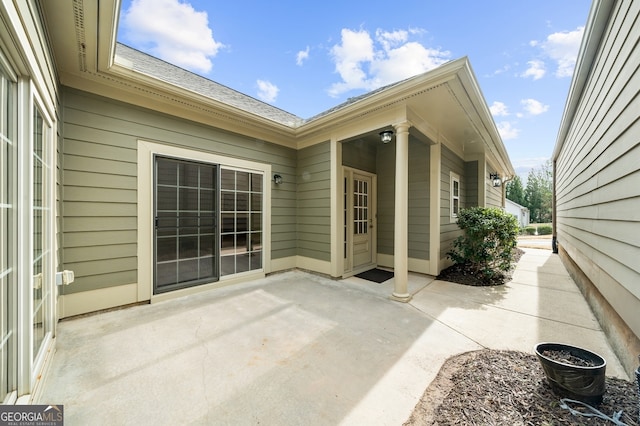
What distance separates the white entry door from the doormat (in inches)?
9.0

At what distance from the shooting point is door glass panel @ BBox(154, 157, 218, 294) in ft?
11.0

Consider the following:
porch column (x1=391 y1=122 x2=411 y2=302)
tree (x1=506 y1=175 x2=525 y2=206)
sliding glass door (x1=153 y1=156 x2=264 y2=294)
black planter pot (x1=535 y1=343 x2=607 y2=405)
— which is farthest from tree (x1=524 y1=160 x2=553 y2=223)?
sliding glass door (x1=153 y1=156 x2=264 y2=294)

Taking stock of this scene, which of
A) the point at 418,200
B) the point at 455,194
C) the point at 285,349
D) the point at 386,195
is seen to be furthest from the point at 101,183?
the point at 455,194

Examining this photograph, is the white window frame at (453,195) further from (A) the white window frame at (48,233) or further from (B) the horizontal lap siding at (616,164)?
(A) the white window frame at (48,233)

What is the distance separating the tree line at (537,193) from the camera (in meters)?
27.7

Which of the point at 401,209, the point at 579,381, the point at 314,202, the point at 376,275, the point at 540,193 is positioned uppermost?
the point at 540,193

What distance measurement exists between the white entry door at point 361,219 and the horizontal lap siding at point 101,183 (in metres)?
3.23

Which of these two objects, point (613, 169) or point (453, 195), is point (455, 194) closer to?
point (453, 195)

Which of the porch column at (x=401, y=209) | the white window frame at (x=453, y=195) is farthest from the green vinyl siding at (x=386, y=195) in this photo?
the porch column at (x=401, y=209)

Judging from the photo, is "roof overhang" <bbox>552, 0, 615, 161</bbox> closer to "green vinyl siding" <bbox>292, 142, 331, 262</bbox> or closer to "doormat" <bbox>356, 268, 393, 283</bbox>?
"green vinyl siding" <bbox>292, 142, 331, 262</bbox>

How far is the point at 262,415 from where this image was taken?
141cm

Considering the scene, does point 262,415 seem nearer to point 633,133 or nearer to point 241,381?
point 241,381

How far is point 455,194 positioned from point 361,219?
2438 millimetres

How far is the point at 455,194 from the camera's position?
561cm
